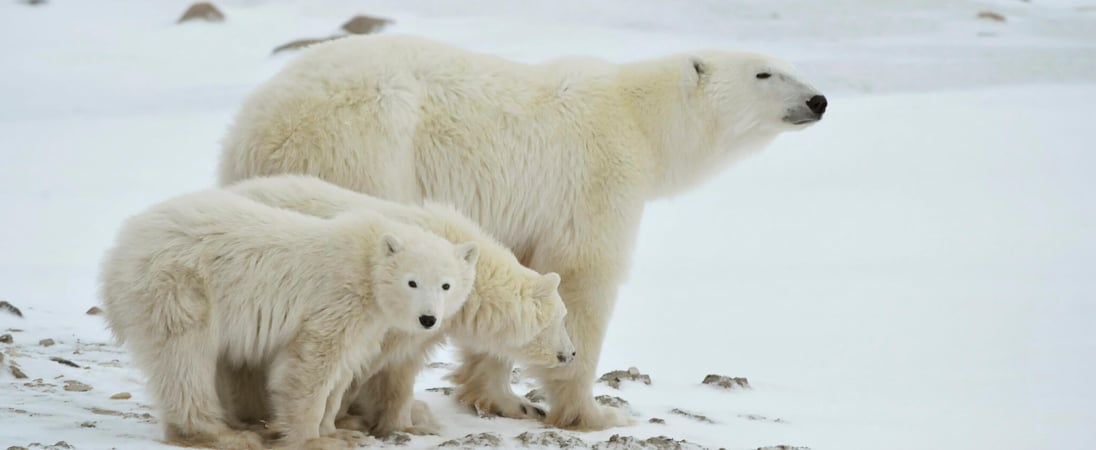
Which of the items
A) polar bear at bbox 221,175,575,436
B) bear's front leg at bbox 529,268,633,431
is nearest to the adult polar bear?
bear's front leg at bbox 529,268,633,431

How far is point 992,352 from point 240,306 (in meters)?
5.78

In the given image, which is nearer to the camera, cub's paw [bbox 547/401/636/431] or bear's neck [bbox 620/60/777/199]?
cub's paw [bbox 547/401/636/431]

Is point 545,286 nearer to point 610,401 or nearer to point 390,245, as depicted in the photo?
point 390,245

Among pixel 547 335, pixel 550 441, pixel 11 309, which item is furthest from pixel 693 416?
pixel 11 309

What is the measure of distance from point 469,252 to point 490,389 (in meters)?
1.37

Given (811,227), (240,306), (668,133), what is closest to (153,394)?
(240,306)

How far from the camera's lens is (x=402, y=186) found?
5.73 m

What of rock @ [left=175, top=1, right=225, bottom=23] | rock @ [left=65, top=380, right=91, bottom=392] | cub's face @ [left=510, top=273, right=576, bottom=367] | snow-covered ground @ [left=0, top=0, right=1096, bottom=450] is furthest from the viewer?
rock @ [left=175, top=1, right=225, bottom=23]

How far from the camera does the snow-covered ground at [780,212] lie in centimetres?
682

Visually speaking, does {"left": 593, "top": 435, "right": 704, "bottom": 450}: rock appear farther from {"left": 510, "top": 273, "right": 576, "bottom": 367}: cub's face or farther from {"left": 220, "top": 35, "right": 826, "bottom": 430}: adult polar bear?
{"left": 220, "top": 35, "right": 826, "bottom": 430}: adult polar bear

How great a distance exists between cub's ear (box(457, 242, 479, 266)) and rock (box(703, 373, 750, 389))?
2.48 m

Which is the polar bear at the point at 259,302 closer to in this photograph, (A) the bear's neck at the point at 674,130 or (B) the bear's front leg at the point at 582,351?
(B) the bear's front leg at the point at 582,351

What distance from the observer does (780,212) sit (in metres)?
13.5

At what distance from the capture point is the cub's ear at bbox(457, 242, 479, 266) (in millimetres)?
4957
